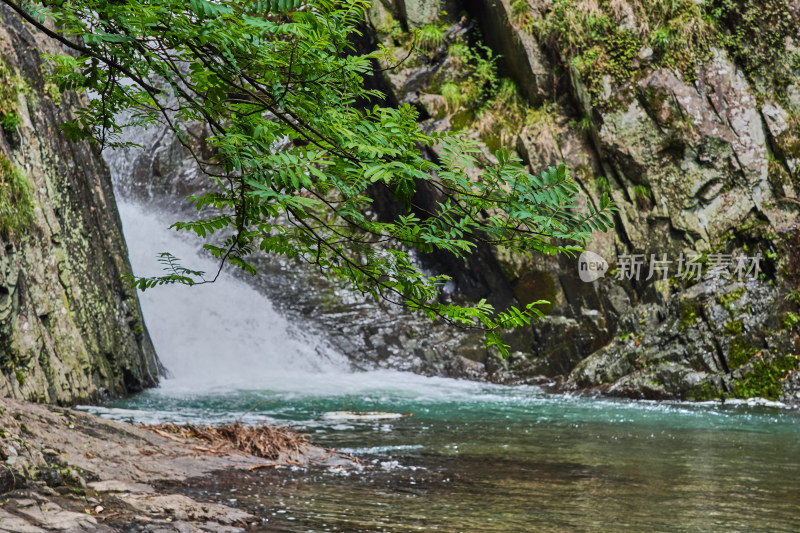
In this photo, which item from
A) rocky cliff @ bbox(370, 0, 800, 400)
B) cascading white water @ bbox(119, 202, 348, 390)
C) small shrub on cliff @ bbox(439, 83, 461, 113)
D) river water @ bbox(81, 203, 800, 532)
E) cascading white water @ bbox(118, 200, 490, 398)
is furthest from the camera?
small shrub on cliff @ bbox(439, 83, 461, 113)

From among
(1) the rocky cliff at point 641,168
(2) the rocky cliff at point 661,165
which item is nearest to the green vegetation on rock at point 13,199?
(1) the rocky cliff at point 641,168

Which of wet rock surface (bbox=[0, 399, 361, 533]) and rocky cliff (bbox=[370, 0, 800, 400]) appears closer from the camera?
wet rock surface (bbox=[0, 399, 361, 533])

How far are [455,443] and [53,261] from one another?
5.65 m

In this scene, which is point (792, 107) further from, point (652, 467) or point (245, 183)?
point (245, 183)

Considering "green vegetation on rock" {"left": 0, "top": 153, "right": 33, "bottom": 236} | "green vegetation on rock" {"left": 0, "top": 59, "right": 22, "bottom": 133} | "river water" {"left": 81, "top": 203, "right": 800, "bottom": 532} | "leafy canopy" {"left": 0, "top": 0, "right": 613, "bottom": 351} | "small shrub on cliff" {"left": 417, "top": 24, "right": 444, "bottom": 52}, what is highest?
"small shrub on cliff" {"left": 417, "top": 24, "right": 444, "bottom": 52}

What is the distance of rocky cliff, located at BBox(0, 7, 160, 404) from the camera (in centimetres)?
733

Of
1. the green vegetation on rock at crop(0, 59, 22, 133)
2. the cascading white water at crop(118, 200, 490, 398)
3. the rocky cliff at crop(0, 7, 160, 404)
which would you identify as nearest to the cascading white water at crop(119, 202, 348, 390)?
the cascading white water at crop(118, 200, 490, 398)

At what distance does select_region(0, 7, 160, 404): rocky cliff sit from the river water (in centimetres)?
77

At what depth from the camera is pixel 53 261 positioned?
852 centimetres

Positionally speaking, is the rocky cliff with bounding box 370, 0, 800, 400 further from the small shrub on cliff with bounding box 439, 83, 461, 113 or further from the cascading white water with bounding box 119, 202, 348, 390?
the cascading white water with bounding box 119, 202, 348, 390

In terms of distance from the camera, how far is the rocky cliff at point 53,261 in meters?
7.33

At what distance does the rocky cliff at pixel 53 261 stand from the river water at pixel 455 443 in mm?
773

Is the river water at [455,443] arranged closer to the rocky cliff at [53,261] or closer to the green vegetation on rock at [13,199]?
the rocky cliff at [53,261]

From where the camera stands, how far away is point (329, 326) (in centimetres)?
1458
